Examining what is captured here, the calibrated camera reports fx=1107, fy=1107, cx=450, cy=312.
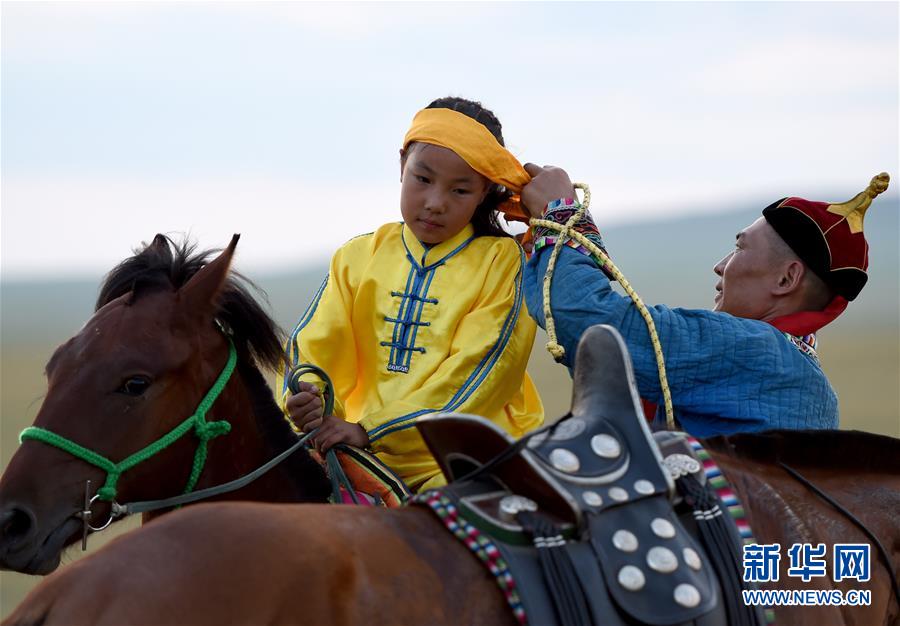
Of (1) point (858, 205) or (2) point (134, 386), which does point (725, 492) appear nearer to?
(1) point (858, 205)

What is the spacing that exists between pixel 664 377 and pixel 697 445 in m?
0.57

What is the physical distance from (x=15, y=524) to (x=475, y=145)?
1.99 meters

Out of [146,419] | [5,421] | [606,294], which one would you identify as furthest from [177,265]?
[5,421]

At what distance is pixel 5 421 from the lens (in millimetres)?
23922

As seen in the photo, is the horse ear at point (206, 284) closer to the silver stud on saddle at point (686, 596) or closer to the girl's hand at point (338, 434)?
the girl's hand at point (338, 434)

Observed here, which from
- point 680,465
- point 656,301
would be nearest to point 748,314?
point 680,465

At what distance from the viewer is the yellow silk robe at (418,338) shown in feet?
12.4

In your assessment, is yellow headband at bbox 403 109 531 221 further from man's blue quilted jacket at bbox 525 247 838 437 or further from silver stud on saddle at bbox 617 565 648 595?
silver stud on saddle at bbox 617 565 648 595

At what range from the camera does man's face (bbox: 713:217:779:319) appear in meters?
3.73

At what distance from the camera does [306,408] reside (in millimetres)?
3623

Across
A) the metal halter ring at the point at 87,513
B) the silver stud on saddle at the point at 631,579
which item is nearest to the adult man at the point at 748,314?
the silver stud on saddle at the point at 631,579

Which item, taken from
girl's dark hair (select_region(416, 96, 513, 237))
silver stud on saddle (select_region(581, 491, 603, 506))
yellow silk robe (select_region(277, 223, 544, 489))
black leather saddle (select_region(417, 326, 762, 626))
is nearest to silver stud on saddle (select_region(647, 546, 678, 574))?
black leather saddle (select_region(417, 326, 762, 626))

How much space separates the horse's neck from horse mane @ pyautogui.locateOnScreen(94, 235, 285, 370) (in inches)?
3.5

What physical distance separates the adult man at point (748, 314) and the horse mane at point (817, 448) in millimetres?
215
